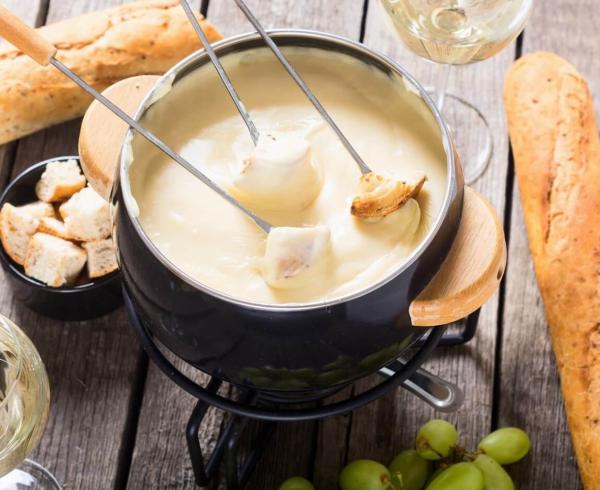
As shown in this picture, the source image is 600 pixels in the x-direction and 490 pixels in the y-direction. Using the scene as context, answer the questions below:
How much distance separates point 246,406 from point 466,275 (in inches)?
12.1

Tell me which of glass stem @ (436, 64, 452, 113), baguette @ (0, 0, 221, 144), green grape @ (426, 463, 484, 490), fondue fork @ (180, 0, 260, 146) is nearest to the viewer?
fondue fork @ (180, 0, 260, 146)

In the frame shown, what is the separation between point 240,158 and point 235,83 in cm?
10

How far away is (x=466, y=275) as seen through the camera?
1059 mm

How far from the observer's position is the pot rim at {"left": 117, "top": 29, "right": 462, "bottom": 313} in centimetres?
98

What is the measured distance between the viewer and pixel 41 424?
1.16m

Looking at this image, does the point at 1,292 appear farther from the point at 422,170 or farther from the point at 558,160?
the point at 558,160

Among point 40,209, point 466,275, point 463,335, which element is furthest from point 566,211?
point 40,209

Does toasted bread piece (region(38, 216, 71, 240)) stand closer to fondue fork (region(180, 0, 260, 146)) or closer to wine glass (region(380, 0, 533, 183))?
fondue fork (region(180, 0, 260, 146))

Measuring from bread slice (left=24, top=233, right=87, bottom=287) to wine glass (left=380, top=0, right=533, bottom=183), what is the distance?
55cm

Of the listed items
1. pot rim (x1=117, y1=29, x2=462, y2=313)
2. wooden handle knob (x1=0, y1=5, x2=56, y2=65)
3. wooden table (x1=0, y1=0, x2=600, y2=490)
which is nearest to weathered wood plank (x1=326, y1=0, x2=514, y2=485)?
wooden table (x1=0, y1=0, x2=600, y2=490)

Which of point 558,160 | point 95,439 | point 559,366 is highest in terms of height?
point 558,160

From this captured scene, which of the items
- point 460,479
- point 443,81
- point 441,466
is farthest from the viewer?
point 443,81

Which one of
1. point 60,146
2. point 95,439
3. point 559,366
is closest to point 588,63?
point 559,366

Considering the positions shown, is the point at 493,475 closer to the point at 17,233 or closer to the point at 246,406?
the point at 246,406
